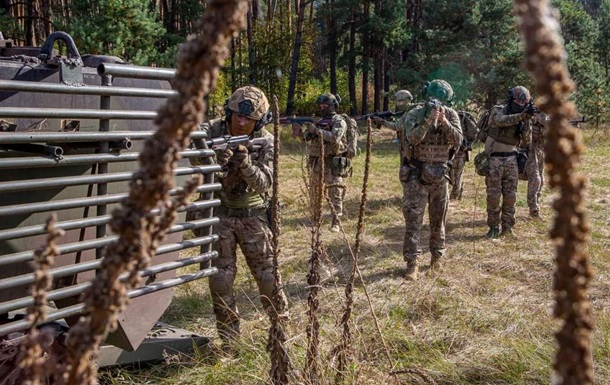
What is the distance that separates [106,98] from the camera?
2.35 m

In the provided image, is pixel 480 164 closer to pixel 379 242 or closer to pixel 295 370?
pixel 379 242

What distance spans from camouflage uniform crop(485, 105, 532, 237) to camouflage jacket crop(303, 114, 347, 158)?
201cm

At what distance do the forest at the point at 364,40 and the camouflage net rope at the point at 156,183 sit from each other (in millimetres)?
11581

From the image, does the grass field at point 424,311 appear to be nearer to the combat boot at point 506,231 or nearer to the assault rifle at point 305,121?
the combat boot at point 506,231

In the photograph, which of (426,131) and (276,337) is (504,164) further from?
(276,337)

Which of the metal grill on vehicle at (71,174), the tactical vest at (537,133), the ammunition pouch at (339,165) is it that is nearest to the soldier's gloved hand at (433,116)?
the ammunition pouch at (339,165)

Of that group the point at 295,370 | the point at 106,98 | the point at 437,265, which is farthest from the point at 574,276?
the point at 437,265

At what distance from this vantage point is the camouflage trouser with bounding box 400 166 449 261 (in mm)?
6629

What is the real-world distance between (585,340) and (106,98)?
6.60 feet

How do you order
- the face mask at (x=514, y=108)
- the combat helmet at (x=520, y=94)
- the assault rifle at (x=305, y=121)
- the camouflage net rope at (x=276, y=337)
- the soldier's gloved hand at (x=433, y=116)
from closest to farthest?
the camouflage net rope at (x=276, y=337) < the soldier's gloved hand at (x=433, y=116) < the combat helmet at (x=520, y=94) < the face mask at (x=514, y=108) < the assault rifle at (x=305, y=121)

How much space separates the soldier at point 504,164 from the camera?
27.3ft

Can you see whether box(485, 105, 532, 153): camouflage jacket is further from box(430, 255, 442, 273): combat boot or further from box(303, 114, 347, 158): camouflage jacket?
box(430, 255, 442, 273): combat boot

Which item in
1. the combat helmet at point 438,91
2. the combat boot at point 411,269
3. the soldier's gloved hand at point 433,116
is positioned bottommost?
the combat boot at point 411,269

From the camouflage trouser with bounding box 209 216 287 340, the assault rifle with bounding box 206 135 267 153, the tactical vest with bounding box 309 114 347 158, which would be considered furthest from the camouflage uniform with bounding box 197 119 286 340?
the tactical vest with bounding box 309 114 347 158
